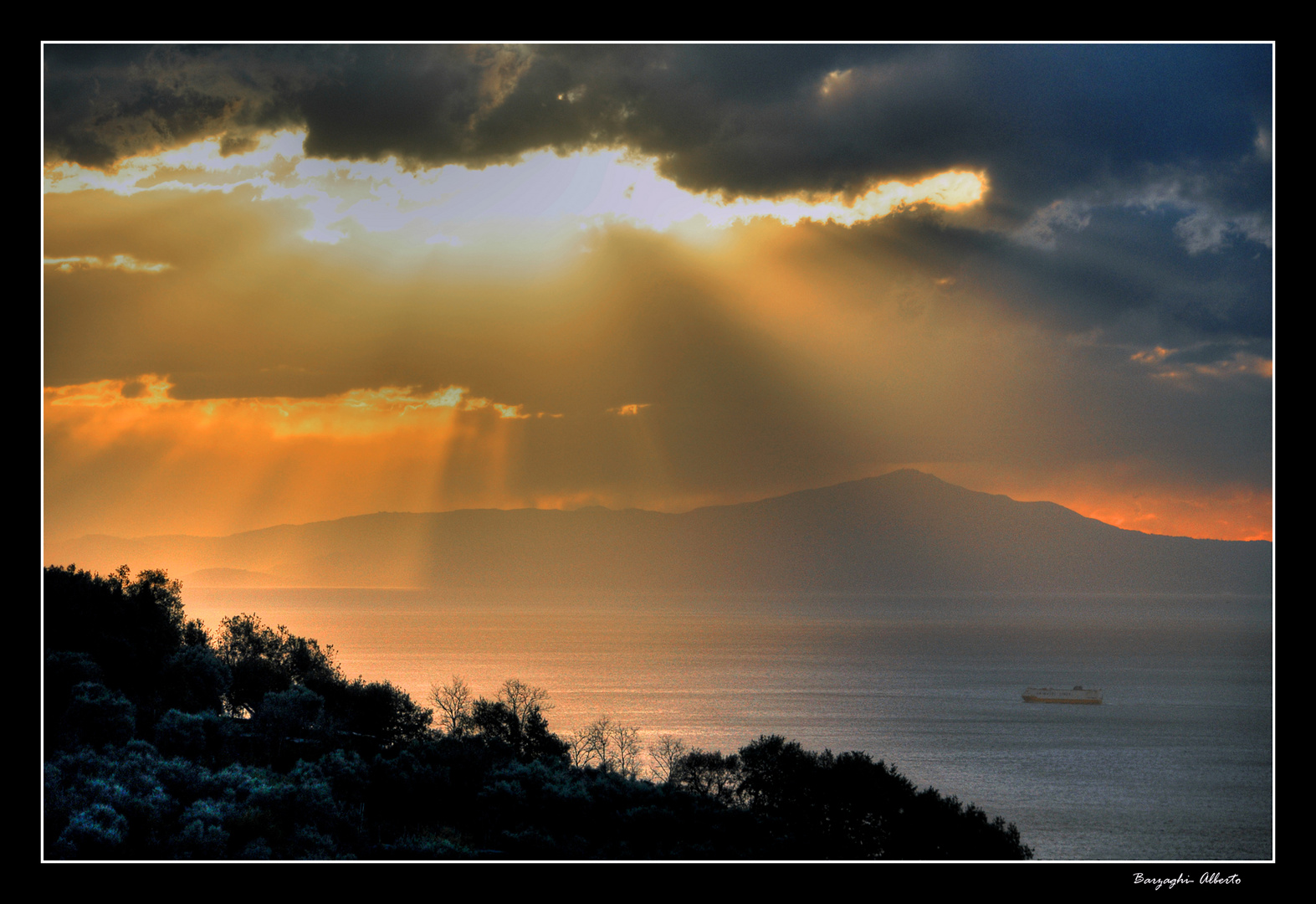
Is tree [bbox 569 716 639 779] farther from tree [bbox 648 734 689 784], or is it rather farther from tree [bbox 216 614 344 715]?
tree [bbox 216 614 344 715]

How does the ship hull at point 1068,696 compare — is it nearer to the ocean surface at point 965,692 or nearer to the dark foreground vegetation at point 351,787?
the ocean surface at point 965,692

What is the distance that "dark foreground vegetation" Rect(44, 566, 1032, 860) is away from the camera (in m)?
8.45

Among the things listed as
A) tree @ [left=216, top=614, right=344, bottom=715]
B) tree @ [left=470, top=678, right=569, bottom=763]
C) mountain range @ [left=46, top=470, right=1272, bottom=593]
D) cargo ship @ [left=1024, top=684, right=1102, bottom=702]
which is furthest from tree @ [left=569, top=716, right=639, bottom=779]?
mountain range @ [left=46, top=470, right=1272, bottom=593]

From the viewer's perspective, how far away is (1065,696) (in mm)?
62250

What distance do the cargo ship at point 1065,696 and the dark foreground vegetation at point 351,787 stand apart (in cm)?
5373

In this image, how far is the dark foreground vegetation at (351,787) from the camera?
8453 mm

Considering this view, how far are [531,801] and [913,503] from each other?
179293 millimetres

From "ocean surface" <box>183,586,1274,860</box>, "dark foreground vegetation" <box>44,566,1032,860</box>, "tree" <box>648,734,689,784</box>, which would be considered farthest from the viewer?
"ocean surface" <box>183,586,1274,860</box>

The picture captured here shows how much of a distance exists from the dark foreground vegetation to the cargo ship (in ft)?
176

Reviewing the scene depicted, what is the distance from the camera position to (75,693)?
393 inches

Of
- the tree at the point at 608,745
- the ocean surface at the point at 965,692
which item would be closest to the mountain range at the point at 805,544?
the ocean surface at the point at 965,692

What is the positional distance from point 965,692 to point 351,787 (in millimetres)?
59635

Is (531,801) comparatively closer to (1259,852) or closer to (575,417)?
(1259,852)
